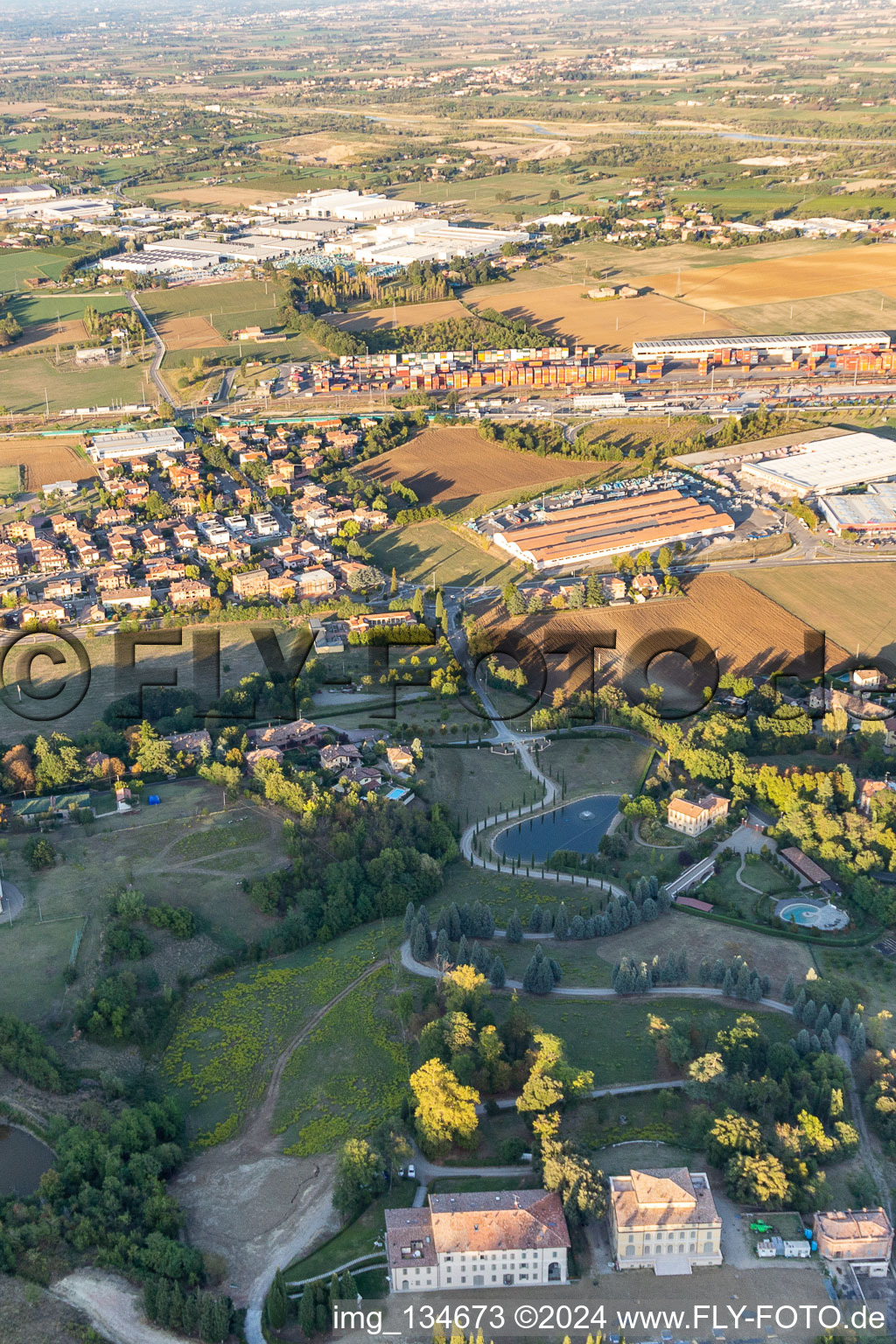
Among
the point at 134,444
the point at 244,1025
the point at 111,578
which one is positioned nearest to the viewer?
the point at 244,1025

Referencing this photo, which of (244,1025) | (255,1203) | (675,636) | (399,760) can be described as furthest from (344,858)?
(675,636)

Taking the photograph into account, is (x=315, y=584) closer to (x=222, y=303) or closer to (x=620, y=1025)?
(x=620, y=1025)

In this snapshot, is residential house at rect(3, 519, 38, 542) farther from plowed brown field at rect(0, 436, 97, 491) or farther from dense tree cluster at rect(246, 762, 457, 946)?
dense tree cluster at rect(246, 762, 457, 946)

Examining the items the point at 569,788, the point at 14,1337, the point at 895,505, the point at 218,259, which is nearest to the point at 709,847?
the point at 569,788

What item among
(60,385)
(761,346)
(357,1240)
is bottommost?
(357,1240)

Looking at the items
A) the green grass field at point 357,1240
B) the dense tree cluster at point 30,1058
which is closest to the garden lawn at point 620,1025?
the green grass field at point 357,1240

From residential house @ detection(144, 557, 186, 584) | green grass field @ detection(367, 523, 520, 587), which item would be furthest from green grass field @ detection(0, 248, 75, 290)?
green grass field @ detection(367, 523, 520, 587)
